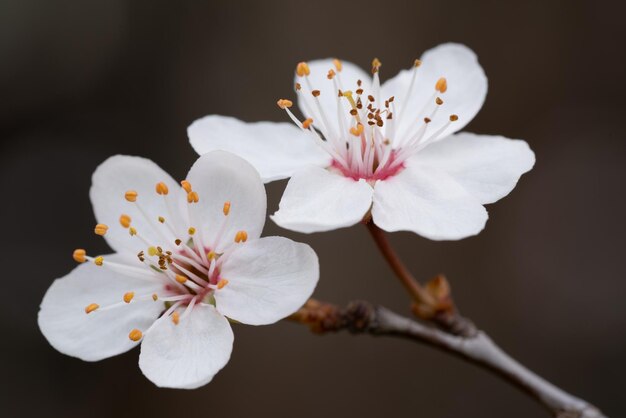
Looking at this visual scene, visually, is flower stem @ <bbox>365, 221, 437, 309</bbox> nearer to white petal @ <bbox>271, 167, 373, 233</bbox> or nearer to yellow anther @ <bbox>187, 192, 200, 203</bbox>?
white petal @ <bbox>271, 167, 373, 233</bbox>

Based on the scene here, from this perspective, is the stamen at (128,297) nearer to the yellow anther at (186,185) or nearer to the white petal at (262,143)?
the yellow anther at (186,185)

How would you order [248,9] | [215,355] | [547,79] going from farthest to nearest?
1. [248,9]
2. [547,79]
3. [215,355]

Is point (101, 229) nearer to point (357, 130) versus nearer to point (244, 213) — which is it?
point (244, 213)

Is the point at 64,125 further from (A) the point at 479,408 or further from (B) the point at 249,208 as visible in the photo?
(B) the point at 249,208

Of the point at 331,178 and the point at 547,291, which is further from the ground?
the point at 331,178

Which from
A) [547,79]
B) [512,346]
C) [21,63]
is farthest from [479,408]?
[21,63]

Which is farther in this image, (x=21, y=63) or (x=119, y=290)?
(x=21, y=63)

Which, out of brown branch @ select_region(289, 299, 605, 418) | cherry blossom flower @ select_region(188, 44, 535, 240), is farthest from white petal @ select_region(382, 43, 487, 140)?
brown branch @ select_region(289, 299, 605, 418)
